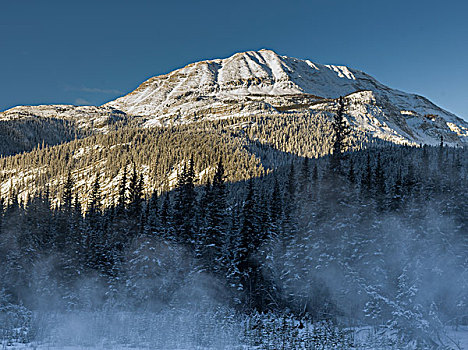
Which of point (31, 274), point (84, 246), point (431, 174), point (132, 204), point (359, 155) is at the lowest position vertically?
point (31, 274)

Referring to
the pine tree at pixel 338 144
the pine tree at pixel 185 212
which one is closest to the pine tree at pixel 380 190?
the pine tree at pixel 338 144

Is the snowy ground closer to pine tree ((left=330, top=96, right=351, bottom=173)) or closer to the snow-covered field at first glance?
the snow-covered field

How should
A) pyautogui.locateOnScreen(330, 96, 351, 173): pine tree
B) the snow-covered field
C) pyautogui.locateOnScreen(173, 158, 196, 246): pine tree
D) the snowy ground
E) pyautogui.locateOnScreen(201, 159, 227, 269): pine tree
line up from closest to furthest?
the snowy ground
the snow-covered field
pyautogui.locateOnScreen(201, 159, 227, 269): pine tree
pyautogui.locateOnScreen(330, 96, 351, 173): pine tree
pyautogui.locateOnScreen(173, 158, 196, 246): pine tree

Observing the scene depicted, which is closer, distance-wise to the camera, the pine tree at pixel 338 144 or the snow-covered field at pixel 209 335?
the snow-covered field at pixel 209 335

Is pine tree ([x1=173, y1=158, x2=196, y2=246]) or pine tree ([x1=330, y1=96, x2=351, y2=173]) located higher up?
pine tree ([x1=330, y1=96, x2=351, y2=173])

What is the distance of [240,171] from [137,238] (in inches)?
4590

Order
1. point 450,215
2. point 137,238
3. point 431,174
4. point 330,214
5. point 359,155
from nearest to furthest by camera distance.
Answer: point 450,215 → point 330,214 → point 431,174 → point 137,238 → point 359,155

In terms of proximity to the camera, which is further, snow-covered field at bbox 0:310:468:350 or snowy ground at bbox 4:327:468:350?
snow-covered field at bbox 0:310:468:350

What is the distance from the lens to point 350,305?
31.9 meters

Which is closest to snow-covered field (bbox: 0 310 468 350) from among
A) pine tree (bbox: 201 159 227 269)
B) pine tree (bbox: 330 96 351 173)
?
pine tree (bbox: 201 159 227 269)

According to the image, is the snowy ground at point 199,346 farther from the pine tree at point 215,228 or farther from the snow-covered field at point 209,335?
the pine tree at point 215,228

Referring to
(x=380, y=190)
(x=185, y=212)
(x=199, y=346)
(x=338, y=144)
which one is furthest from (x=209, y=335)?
(x=338, y=144)

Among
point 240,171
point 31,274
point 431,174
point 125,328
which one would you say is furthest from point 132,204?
point 240,171

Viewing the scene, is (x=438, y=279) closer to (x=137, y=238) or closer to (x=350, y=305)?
(x=350, y=305)
